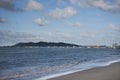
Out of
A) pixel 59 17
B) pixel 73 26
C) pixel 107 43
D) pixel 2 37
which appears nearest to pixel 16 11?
pixel 2 37

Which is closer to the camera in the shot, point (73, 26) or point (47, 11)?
point (47, 11)

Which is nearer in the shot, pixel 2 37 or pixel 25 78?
pixel 2 37

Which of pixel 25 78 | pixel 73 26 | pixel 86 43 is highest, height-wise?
pixel 73 26

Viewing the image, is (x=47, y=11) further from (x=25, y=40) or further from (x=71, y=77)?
(x=71, y=77)

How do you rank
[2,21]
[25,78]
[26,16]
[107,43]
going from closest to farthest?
[2,21] → [26,16] → [25,78] → [107,43]

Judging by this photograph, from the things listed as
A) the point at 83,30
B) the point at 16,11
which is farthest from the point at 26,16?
the point at 83,30

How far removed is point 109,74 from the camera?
4.43 m

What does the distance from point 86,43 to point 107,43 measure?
1.95ft

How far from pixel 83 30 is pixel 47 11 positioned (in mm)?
859

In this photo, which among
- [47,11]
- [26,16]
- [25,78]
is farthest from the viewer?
[25,78]

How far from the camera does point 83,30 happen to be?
4.29 m

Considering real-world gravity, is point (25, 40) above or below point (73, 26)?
below

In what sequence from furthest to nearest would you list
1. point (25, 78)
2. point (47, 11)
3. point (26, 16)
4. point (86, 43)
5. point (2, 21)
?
1. point (86, 43)
2. point (25, 78)
3. point (47, 11)
4. point (26, 16)
5. point (2, 21)

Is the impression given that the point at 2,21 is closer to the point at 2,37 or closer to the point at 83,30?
the point at 2,37
